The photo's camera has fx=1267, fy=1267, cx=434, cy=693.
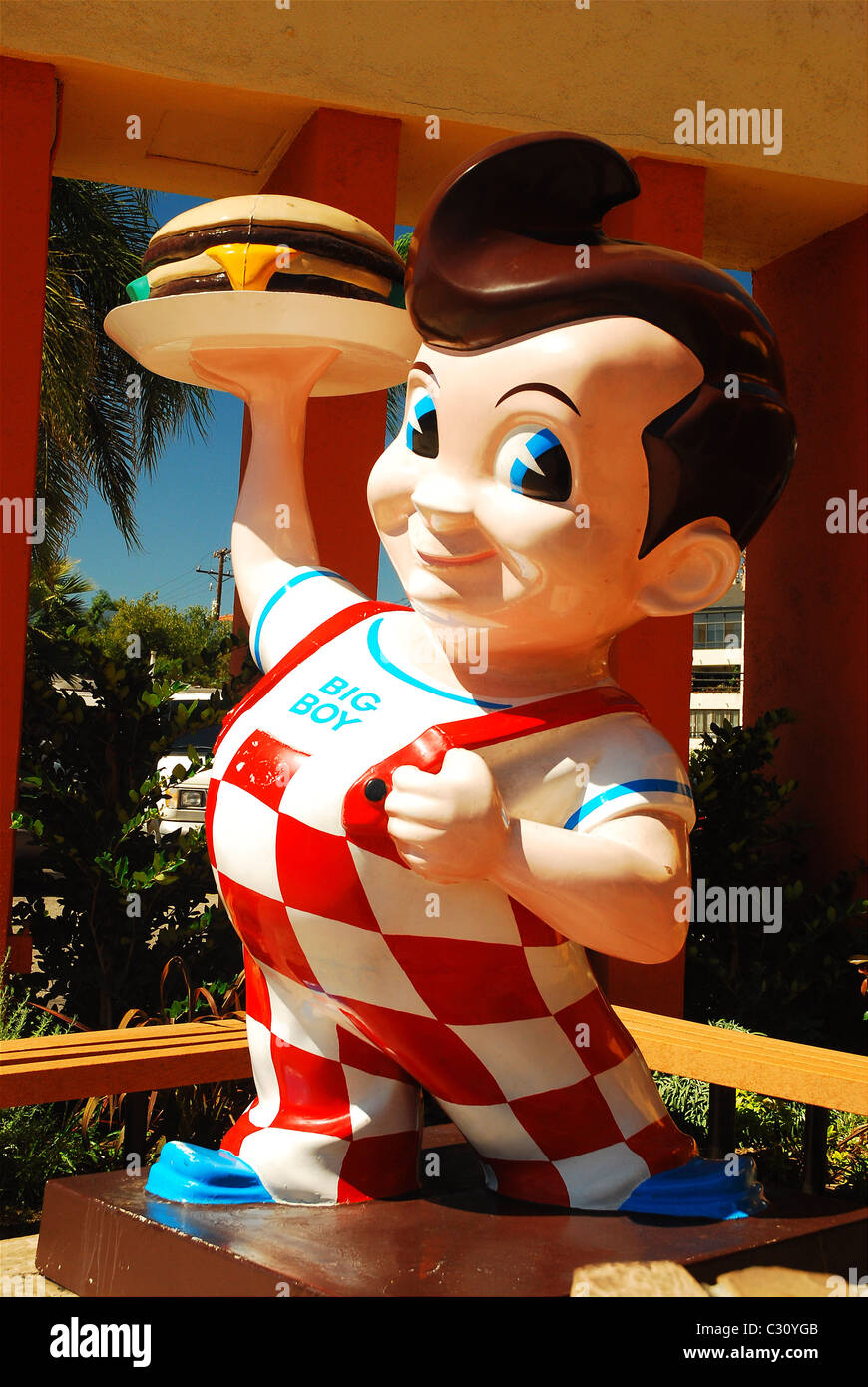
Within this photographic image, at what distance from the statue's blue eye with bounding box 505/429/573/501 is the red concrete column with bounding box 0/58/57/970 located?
286 cm

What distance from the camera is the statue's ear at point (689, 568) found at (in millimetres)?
1996

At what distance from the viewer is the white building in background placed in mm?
27822

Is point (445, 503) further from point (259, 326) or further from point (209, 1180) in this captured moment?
point (209, 1180)

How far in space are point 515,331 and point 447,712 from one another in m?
0.60

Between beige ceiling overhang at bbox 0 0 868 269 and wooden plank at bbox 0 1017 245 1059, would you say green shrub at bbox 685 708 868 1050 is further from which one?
wooden plank at bbox 0 1017 245 1059

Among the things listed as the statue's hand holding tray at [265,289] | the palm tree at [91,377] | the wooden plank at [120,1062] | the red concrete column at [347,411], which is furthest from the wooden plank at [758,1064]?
the palm tree at [91,377]

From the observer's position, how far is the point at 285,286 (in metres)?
2.22

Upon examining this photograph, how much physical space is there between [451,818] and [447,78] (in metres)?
3.94

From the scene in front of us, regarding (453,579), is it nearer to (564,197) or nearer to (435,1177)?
(564,197)

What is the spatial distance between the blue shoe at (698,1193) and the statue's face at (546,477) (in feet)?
2.91

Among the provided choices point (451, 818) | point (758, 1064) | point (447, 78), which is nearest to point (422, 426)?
point (451, 818)

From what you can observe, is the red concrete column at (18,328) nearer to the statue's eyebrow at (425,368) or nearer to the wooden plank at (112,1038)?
the wooden plank at (112,1038)

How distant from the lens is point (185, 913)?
4543mm
